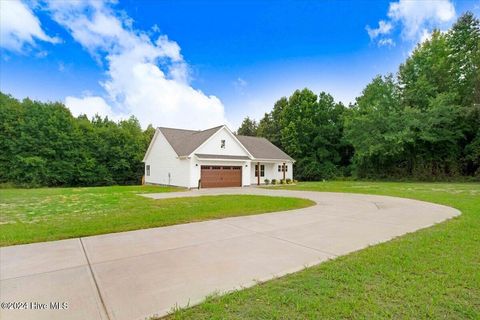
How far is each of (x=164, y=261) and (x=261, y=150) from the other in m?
22.6

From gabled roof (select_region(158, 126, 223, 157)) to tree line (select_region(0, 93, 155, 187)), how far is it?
10.4 meters

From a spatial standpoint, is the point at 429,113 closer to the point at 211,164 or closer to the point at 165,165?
the point at 211,164

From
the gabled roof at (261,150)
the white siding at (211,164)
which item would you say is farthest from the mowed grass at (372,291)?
the gabled roof at (261,150)

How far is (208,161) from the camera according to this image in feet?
66.3

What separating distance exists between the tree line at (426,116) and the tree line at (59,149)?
2398 cm

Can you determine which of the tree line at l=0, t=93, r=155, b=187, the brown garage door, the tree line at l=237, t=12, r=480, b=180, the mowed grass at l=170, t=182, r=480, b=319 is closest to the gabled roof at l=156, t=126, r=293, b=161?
the brown garage door

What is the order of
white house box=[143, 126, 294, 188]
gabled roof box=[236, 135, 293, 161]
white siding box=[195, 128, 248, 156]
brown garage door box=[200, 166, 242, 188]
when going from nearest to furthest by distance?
1. white house box=[143, 126, 294, 188]
2. brown garage door box=[200, 166, 242, 188]
3. white siding box=[195, 128, 248, 156]
4. gabled roof box=[236, 135, 293, 161]

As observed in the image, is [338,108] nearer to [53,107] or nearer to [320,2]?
[320,2]

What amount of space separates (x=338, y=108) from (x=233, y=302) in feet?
114

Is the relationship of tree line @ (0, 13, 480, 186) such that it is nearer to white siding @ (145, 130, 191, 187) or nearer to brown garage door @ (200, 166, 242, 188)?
white siding @ (145, 130, 191, 187)

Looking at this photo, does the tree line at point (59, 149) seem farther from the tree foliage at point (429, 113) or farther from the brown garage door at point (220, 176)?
the tree foliage at point (429, 113)

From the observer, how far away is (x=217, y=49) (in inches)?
709

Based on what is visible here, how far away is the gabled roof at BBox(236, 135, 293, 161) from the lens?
2487 centimetres

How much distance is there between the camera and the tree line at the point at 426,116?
2316 cm
